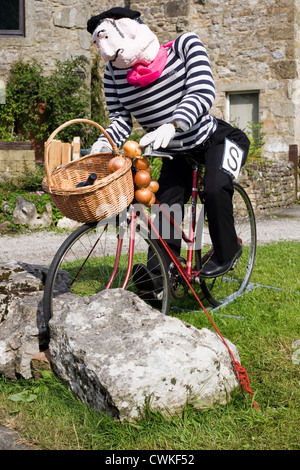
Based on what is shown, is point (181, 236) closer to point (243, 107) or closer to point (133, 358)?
point (133, 358)

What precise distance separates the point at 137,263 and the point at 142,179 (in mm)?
844

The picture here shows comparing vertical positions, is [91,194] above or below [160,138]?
below

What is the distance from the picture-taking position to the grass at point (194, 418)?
225 centimetres

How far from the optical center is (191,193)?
3820 mm

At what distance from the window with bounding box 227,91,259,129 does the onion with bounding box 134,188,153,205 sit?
10.3m

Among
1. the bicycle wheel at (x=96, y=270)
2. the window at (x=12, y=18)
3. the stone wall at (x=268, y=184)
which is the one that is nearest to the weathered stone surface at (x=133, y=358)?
the bicycle wheel at (x=96, y=270)

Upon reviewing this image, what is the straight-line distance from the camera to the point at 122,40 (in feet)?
10.0

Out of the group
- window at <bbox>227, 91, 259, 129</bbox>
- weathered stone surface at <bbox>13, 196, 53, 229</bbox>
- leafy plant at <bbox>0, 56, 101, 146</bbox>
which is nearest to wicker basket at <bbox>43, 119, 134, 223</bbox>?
weathered stone surface at <bbox>13, 196, 53, 229</bbox>

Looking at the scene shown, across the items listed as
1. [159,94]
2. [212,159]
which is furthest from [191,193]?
[159,94]

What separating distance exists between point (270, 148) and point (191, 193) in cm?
943

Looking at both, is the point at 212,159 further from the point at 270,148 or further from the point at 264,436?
the point at 270,148

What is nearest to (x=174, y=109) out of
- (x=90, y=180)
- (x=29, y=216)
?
(x=90, y=180)

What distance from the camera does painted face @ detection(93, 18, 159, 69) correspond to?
305 centimetres

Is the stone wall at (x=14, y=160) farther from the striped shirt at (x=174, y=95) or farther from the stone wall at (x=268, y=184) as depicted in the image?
the striped shirt at (x=174, y=95)
